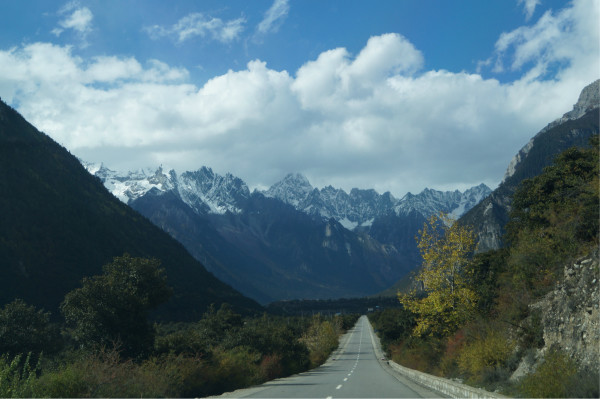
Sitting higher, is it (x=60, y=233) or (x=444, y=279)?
(x=60, y=233)

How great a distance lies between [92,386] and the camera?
1500cm

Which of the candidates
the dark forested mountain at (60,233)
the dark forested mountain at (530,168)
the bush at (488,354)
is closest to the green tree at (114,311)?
the bush at (488,354)

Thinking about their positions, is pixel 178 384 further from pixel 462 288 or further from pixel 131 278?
pixel 462 288

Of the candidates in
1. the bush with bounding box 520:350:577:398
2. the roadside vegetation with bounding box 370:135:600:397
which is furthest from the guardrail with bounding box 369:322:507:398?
the bush with bounding box 520:350:577:398

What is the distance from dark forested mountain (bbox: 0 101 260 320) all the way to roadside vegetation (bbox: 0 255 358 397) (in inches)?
1787

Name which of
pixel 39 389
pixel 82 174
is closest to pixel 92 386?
pixel 39 389

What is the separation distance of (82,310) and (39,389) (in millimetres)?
13508

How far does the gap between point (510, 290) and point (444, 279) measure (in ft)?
16.9

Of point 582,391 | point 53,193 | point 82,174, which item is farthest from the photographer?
point 82,174

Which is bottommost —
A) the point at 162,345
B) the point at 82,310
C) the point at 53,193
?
the point at 162,345

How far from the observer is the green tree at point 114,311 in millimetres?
26297

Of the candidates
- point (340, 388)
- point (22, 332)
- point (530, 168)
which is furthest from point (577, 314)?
point (530, 168)

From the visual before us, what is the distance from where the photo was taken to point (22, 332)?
34.2m

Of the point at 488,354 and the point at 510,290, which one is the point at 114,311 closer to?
the point at 488,354
